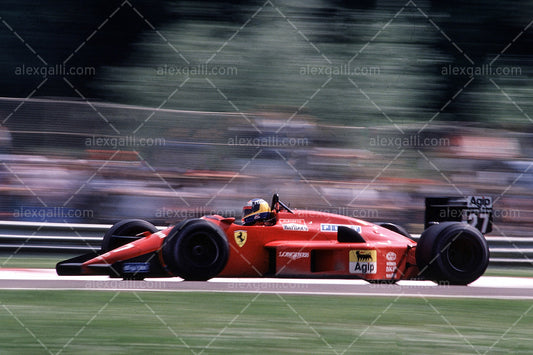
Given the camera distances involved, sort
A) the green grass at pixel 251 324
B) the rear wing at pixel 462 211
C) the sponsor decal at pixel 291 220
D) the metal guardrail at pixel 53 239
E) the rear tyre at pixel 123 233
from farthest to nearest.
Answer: the metal guardrail at pixel 53 239
the rear tyre at pixel 123 233
the rear wing at pixel 462 211
the sponsor decal at pixel 291 220
the green grass at pixel 251 324

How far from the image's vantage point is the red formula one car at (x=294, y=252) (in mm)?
8047

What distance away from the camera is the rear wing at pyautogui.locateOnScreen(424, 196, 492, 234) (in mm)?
8797

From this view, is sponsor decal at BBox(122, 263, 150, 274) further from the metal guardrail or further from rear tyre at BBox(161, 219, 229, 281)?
the metal guardrail

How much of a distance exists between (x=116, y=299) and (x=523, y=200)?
8296 mm

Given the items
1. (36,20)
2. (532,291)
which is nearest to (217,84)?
(36,20)

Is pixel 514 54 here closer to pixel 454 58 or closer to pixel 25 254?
pixel 454 58

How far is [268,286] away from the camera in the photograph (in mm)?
8125

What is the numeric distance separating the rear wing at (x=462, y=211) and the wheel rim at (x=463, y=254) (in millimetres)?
422

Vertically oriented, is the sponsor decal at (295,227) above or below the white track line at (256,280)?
above

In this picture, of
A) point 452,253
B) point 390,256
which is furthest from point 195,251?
point 452,253

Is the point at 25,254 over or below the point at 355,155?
below

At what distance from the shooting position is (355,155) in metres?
14.0

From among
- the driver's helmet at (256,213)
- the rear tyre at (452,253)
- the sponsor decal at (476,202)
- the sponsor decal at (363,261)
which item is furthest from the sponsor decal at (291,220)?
the sponsor decal at (476,202)

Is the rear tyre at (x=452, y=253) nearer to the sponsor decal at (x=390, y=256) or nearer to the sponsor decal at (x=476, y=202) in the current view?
the sponsor decal at (x=390, y=256)
